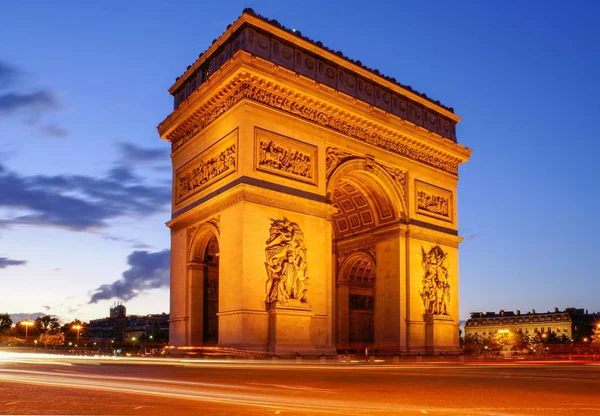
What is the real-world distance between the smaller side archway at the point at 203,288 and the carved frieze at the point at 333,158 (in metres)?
5.42

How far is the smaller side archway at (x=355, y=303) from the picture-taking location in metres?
32.3

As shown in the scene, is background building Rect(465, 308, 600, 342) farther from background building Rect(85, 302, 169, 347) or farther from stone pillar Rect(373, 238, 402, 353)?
stone pillar Rect(373, 238, 402, 353)

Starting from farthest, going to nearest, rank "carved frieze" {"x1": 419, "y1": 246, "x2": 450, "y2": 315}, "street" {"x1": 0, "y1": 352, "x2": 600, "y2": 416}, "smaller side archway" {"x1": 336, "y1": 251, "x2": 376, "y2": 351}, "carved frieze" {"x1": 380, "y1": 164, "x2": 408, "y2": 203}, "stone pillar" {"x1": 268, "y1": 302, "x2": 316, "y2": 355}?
"smaller side archway" {"x1": 336, "y1": 251, "x2": 376, "y2": 351}, "carved frieze" {"x1": 419, "y1": 246, "x2": 450, "y2": 315}, "carved frieze" {"x1": 380, "y1": 164, "x2": 408, "y2": 203}, "stone pillar" {"x1": 268, "y1": 302, "x2": 316, "y2": 355}, "street" {"x1": 0, "y1": 352, "x2": 600, "y2": 416}

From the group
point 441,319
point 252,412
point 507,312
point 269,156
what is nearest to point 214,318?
point 269,156

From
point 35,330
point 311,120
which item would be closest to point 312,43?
point 311,120

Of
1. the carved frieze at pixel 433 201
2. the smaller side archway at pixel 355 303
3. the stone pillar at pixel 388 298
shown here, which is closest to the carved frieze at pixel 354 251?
the smaller side archway at pixel 355 303

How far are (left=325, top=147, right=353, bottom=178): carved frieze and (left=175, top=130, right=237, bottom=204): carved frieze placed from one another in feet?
13.7

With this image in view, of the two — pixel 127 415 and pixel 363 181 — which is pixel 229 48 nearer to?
pixel 363 181

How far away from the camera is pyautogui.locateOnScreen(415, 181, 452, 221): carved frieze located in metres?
29.9

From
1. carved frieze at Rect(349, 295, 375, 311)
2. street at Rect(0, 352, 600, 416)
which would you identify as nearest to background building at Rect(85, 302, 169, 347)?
carved frieze at Rect(349, 295, 375, 311)

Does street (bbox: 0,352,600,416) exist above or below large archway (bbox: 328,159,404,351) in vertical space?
below

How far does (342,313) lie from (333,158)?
Answer: 10.0 metres

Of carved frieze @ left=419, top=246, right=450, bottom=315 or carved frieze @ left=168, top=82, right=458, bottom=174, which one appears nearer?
carved frieze @ left=168, top=82, right=458, bottom=174

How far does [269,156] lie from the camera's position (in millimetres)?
23641
